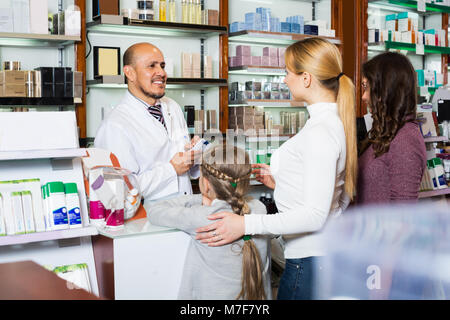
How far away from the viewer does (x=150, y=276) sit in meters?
1.83

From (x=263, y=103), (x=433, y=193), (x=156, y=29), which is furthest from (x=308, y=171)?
(x=263, y=103)

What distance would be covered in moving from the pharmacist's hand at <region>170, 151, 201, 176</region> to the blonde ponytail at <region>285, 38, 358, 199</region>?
3.36 feet

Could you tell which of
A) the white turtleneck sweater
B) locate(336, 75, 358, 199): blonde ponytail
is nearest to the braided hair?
the white turtleneck sweater

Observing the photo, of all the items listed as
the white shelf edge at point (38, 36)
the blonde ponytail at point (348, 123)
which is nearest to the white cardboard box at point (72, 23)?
the white shelf edge at point (38, 36)

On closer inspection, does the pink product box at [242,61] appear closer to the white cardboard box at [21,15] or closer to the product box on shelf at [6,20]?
the white cardboard box at [21,15]

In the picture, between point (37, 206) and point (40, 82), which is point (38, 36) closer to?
point (40, 82)

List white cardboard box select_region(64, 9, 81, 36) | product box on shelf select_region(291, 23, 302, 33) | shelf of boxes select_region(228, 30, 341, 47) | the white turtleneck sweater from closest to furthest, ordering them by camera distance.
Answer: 1. the white turtleneck sweater
2. white cardboard box select_region(64, 9, 81, 36)
3. shelf of boxes select_region(228, 30, 341, 47)
4. product box on shelf select_region(291, 23, 302, 33)

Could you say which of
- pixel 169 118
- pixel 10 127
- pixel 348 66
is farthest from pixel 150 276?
pixel 348 66

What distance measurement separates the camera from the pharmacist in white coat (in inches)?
105

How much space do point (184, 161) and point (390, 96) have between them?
41.3 inches

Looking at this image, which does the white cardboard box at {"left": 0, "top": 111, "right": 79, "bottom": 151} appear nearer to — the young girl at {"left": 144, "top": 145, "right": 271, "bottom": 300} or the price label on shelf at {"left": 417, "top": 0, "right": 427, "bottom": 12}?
the young girl at {"left": 144, "top": 145, "right": 271, "bottom": 300}

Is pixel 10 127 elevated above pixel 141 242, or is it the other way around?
pixel 10 127

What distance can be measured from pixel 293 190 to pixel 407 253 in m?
0.75
